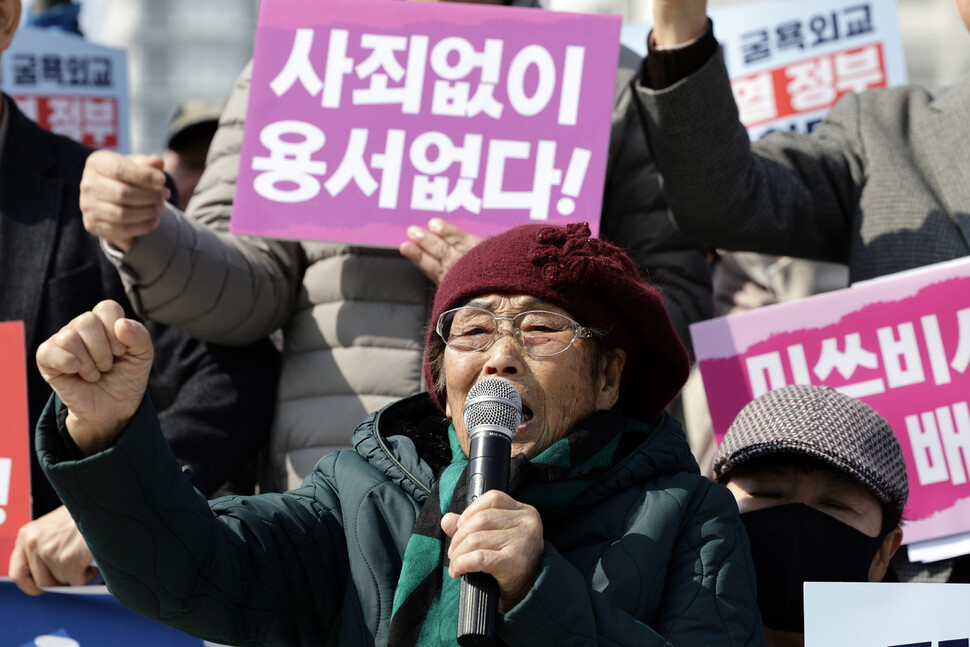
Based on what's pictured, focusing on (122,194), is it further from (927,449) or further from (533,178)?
(927,449)

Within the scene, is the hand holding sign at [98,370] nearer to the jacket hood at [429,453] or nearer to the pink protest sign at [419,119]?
the jacket hood at [429,453]

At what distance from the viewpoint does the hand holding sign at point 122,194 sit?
3.52m

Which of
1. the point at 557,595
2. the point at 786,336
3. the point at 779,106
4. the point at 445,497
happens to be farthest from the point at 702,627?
the point at 779,106

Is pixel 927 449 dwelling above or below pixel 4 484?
above

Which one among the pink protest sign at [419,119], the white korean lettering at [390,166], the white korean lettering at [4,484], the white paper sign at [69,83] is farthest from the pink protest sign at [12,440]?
the white paper sign at [69,83]

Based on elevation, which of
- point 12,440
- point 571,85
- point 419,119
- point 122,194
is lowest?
point 12,440

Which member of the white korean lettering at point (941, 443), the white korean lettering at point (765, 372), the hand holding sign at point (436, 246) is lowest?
the white korean lettering at point (941, 443)

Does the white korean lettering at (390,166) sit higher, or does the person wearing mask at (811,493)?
the white korean lettering at (390,166)

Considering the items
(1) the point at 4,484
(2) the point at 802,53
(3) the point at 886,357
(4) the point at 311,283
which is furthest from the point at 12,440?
(2) the point at 802,53

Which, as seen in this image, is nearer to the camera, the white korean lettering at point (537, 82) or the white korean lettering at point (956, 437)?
the white korean lettering at point (956, 437)

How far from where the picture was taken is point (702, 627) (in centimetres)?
256

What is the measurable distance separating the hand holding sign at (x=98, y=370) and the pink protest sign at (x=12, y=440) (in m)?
1.28

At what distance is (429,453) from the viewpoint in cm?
292

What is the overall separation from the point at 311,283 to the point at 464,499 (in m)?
1.55
